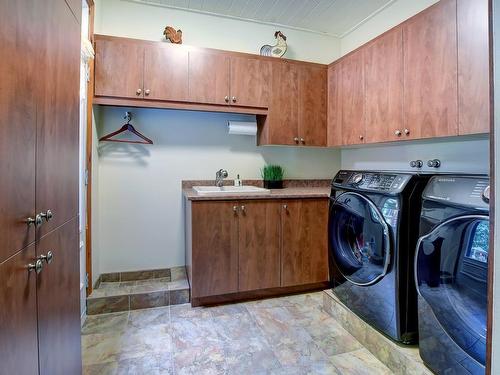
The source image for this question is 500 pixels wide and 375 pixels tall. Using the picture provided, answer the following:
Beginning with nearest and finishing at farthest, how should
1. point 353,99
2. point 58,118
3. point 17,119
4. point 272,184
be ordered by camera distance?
point 17,119 → point 58,118 → point 353,99 → point 272,184

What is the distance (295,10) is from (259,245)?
2.23 metres

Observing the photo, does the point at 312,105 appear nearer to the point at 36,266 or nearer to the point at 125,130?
the point at 125,130

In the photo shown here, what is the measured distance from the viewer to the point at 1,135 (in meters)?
0.65

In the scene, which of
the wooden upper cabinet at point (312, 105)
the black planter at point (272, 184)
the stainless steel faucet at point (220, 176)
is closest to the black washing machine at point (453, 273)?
the wooden upper cabinet at point (312, 105)

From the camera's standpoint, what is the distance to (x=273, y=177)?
2.92 m

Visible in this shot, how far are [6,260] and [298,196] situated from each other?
6.72 ft

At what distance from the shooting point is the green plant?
292 centimetres

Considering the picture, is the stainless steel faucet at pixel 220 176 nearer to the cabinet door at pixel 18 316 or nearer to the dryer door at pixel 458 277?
the dryer door at pixel 458 277

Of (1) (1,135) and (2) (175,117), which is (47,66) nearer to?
(1) (1,135)

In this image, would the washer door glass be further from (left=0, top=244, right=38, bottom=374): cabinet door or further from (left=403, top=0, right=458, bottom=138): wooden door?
(left=0, top=244, right=38, bottom=374): cabinet door

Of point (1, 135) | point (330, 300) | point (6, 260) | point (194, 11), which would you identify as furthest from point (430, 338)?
point (194, 11)

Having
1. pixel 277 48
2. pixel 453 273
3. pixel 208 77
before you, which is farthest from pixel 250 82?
pixel 453 273

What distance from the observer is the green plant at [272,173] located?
292cm

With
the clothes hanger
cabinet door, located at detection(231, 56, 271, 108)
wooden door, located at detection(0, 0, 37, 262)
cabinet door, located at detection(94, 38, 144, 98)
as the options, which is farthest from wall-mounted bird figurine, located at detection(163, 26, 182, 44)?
wooden door, located at detection(0, 0, 37, 262)
